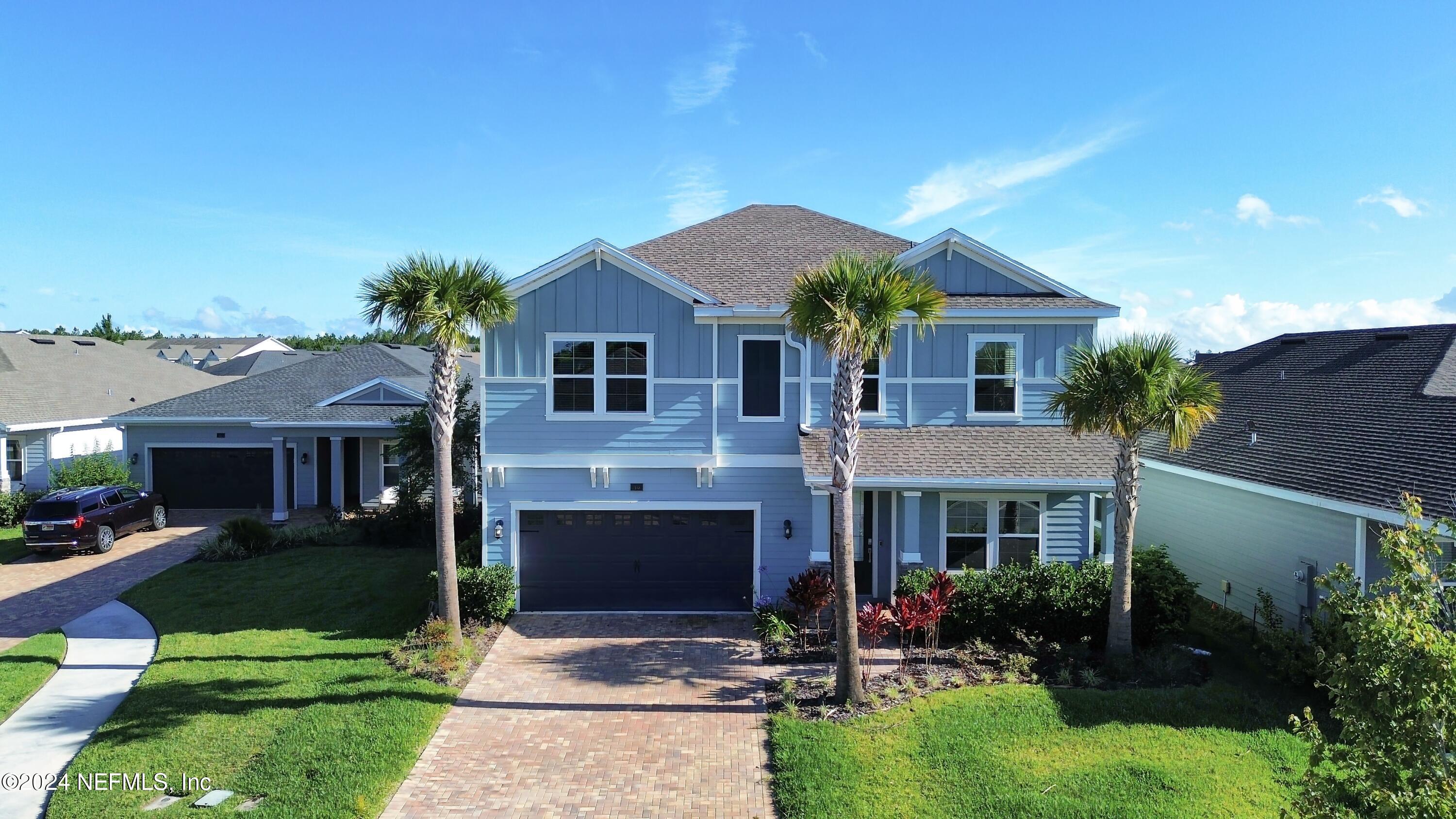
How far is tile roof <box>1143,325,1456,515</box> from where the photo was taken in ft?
38.1

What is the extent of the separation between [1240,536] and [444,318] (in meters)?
14.4

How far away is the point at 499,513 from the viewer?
1398cm

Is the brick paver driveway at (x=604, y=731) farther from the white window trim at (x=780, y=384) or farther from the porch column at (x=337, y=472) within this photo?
the porch column at (x=337, y=472)

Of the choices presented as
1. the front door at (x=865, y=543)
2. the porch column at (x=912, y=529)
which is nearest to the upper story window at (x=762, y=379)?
the front door at (x=865, y=543)

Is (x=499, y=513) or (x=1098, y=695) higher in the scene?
(x=499, y=513)

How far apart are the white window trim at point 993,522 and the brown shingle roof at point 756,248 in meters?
4.75

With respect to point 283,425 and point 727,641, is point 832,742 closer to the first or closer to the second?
point 727,641

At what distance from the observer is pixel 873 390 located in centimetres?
1453

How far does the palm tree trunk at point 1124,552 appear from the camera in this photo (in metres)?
11.2

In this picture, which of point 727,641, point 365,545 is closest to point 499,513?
point 727,641

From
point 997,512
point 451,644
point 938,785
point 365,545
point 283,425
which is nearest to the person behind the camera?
point 938,785

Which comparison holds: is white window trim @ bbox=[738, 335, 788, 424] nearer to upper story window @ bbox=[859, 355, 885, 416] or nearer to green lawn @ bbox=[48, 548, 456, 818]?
upper story window @ bbox=[859, 355, 885, 416]

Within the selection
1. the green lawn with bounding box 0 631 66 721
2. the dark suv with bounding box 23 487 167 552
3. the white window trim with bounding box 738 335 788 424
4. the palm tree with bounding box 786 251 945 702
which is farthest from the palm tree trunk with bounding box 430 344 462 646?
the dark suv with bounding box 23 487 167 552

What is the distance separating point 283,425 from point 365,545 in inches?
194
